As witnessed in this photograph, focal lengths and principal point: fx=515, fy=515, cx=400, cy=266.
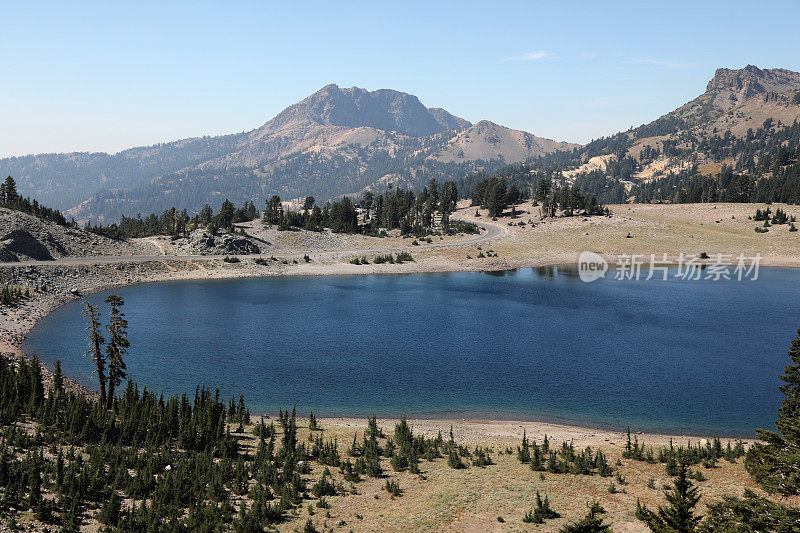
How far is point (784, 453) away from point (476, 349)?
51313mm

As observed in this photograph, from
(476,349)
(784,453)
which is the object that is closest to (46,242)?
(476,349)

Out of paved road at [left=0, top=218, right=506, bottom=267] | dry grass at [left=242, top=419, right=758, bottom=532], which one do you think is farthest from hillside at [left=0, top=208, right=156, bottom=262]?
dry grass at [left=242, top=419, right=758, bottom=532]

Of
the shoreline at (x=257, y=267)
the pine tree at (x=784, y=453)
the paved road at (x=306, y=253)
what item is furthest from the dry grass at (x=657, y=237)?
the pine tree at (x=784, y=453)

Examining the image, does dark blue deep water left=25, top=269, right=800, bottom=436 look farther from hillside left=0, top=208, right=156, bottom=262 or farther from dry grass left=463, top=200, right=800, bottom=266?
dry grass left=463, top=200, right=800, bottom=266

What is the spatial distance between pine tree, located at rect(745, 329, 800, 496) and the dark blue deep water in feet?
67.1

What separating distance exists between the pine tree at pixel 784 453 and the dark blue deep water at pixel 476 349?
20.5 meters

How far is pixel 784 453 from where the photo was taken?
24000 mm

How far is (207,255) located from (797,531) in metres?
147

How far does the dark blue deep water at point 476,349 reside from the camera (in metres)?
55.4

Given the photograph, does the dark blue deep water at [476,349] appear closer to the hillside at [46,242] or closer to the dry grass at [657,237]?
the hillside at [46,242]

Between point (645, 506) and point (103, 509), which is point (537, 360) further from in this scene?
point (103, 509)

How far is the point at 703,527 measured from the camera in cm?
2202

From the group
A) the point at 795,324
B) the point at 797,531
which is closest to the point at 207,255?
the point at 795,324

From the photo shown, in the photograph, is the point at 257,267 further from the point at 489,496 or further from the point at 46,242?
the point at 489,496
